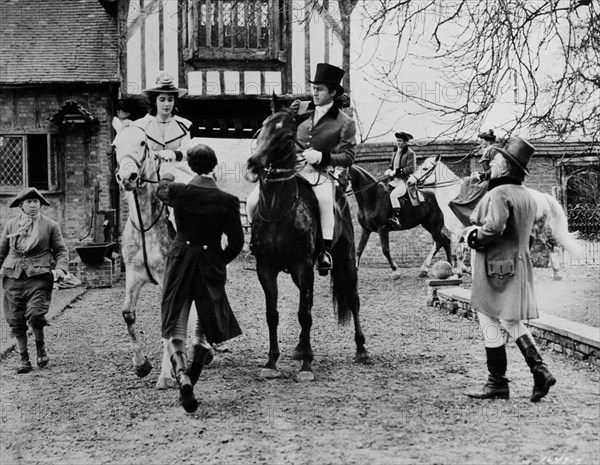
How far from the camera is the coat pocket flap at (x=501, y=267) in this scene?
6.30m

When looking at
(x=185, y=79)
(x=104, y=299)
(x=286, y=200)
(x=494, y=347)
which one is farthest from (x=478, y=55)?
(x=185, y=79)

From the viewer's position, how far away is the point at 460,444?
519cm

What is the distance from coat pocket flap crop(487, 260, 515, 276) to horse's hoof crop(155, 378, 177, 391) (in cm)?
291

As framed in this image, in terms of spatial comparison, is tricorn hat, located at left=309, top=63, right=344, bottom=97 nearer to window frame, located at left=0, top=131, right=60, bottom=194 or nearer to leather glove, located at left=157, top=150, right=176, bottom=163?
leather glove, located at left=157, top=150, right=176, bottom=163

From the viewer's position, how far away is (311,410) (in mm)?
6191

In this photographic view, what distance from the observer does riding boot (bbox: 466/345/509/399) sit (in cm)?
643

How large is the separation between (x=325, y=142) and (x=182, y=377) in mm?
3080

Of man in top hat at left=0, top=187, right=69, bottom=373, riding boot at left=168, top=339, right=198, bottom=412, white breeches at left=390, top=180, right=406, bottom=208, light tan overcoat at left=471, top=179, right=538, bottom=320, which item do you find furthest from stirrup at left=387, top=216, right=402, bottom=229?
riding boot at left=168, top=339, right=198, bottom=412

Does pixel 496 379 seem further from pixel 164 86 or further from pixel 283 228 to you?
pixel 164 86

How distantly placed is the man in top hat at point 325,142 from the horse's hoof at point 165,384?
1757 millimetres

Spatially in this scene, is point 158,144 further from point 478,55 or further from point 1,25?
point 1,25

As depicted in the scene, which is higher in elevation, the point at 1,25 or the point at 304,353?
the point at 1,25

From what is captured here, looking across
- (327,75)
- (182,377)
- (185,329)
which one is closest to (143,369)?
(185,329)

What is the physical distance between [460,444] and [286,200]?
299 centimetres
